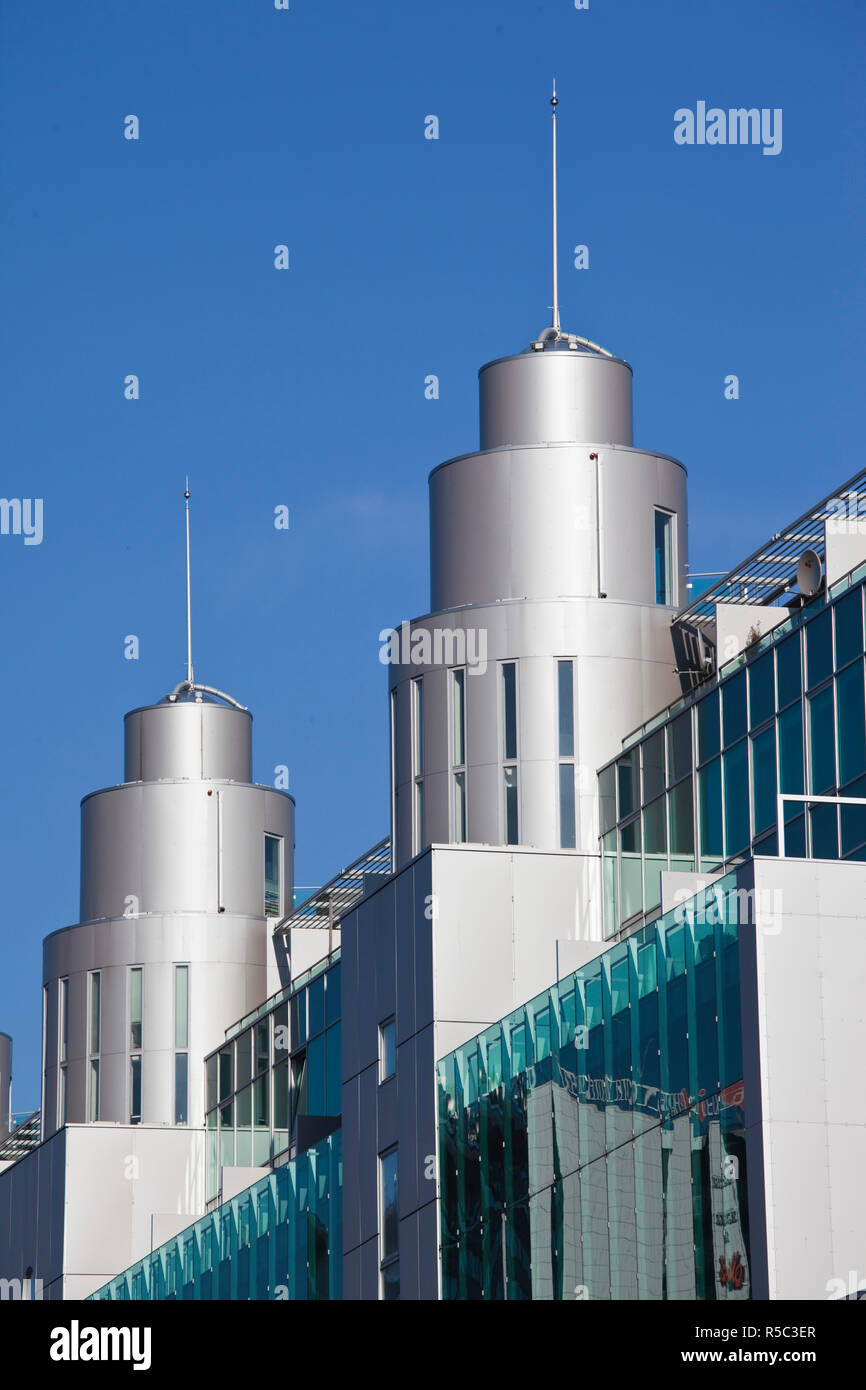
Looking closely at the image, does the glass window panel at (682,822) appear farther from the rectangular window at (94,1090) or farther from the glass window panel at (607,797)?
the rectangular window at (94,1090)

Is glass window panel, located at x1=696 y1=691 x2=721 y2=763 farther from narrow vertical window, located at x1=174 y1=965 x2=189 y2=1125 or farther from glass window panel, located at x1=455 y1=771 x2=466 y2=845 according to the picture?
narrow vertical window, located at x1=174 y1=965 x2=189 y2=1125

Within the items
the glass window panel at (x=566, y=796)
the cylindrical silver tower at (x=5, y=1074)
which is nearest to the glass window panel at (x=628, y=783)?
the glass window panel at (x=566, y=796)

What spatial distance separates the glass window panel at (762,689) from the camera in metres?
44.2

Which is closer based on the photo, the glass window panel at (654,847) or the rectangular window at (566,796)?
the glass window panel at (654,847)

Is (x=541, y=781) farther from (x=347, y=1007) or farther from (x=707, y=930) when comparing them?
(x=707, y=930)

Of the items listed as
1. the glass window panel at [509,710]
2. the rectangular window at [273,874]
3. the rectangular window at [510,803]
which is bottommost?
the rectangular window at [510,803]

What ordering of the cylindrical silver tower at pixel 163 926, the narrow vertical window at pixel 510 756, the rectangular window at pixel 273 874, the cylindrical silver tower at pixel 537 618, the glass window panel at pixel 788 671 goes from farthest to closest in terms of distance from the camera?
the rectangular window at pixel 273 874 < the cylindrical silver tower at pixel 163 926 < the cylindrical silver tower at pixel 537 618 < the narrow vertical window at pixel 510 756 < the glass window panel at pixel 788 671

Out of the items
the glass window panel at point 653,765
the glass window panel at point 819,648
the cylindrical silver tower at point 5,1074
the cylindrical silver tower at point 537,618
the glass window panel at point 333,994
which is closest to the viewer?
the glass window panel at point 819,648

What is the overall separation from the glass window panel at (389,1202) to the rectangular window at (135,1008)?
25158 mm

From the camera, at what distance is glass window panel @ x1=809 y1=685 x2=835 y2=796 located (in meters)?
41.8

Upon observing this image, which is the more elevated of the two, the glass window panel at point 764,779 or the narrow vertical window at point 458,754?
the narrow vertical window at point 458,754

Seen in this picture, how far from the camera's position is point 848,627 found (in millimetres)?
41438

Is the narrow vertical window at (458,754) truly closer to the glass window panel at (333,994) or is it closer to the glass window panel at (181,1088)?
the glass window panel at (333,994)

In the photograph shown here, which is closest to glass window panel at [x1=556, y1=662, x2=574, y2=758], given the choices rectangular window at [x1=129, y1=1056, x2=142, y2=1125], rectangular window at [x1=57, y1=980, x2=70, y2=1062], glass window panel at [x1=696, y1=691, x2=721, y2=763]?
glass window panel at [x1=696, y1=691, x2=721, y2=763]
